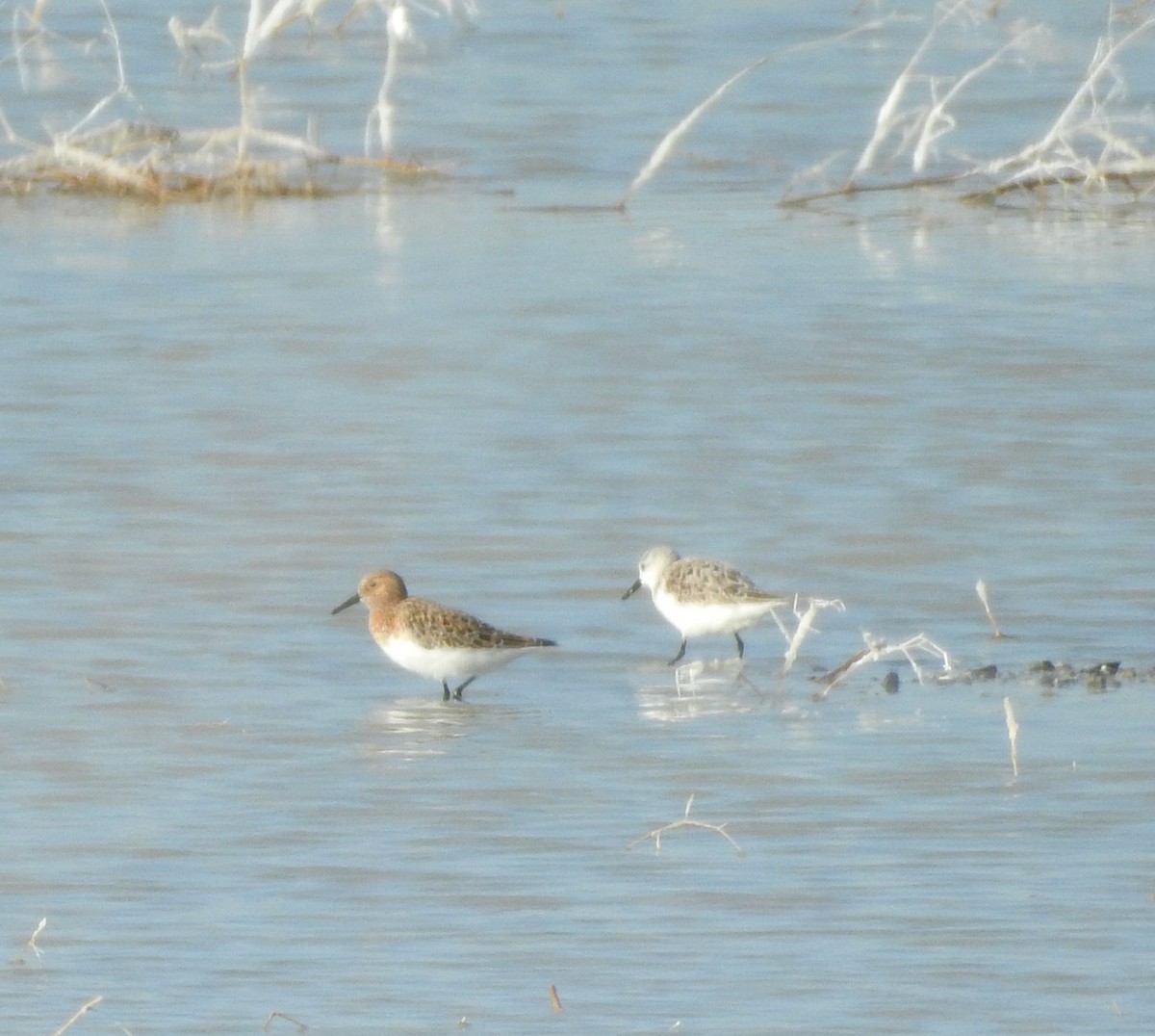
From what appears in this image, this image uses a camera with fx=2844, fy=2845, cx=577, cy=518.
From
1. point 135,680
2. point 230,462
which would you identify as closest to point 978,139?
point 230,462

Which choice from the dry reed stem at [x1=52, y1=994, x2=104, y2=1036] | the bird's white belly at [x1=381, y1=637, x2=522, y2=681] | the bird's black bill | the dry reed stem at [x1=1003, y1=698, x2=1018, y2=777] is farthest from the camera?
the bird's black bill

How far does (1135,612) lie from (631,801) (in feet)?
10.4

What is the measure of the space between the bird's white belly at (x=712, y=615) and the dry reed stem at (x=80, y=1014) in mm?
4152

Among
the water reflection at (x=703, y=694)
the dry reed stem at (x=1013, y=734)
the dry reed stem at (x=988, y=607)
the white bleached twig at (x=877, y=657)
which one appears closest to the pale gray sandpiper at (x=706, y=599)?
the water reflection at (x=703, y=694)

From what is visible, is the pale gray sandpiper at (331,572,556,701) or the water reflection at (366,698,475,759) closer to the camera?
the water reflection at (366,698,475,759)

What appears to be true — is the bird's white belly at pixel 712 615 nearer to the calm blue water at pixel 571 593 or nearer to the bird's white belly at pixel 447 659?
the calm blue water at pixel 571 593

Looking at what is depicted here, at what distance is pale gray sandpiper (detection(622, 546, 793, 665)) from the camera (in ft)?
31.8

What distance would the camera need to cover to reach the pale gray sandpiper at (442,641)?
9102mm

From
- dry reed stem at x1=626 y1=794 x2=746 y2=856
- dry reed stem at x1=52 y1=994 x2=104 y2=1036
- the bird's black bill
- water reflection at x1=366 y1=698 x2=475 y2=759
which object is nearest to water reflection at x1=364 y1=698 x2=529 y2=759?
water reflection at x1=366 y1=698 x2=475 y2=759

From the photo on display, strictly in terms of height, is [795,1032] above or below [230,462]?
above

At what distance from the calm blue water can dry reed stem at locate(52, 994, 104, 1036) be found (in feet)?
0.31

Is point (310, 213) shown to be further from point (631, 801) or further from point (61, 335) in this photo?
point (631, 801)

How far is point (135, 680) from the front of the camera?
29.9 ft

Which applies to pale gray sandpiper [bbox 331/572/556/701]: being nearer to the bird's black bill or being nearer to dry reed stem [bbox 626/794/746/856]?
the bird's black bill
